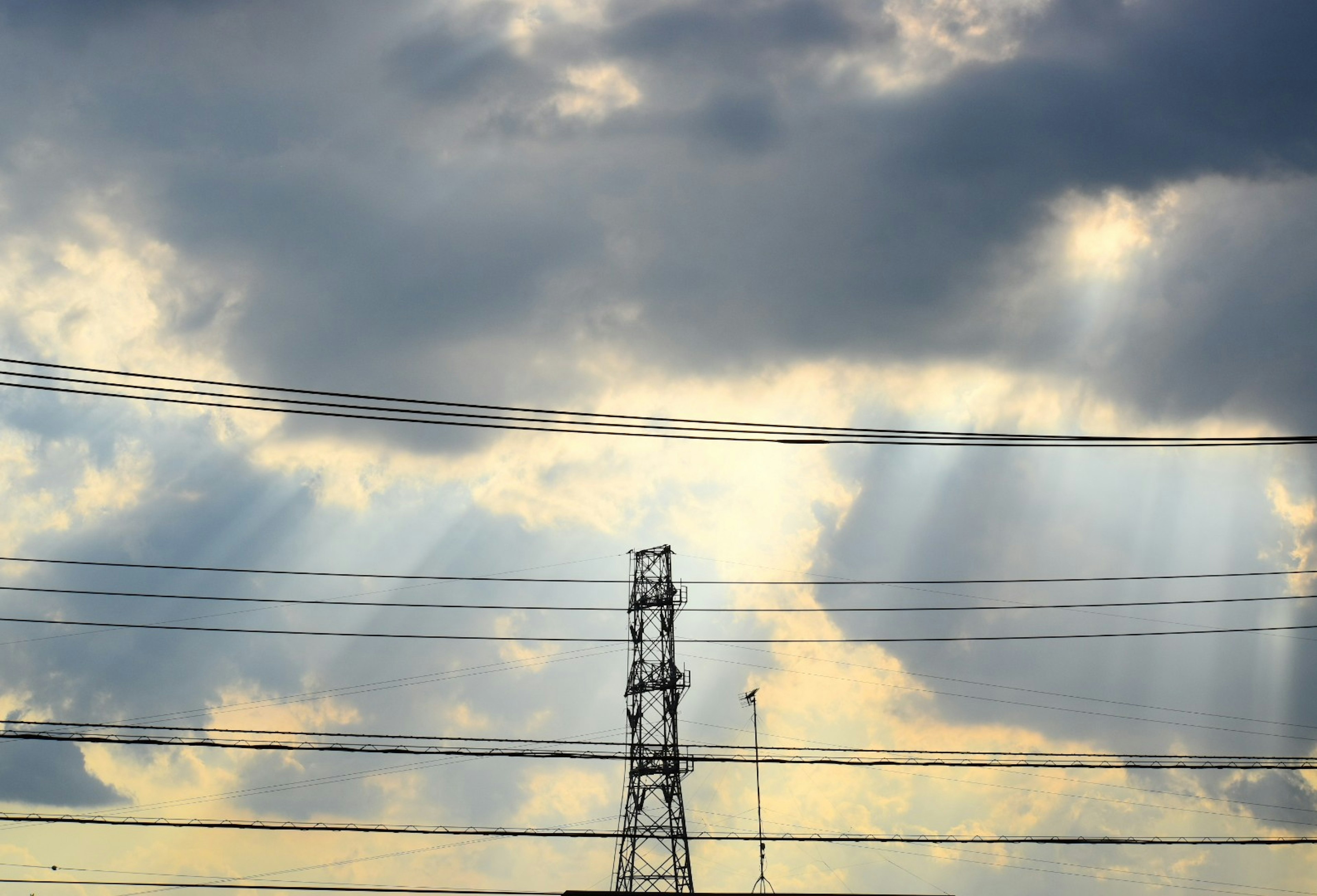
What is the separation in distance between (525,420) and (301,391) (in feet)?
15.9

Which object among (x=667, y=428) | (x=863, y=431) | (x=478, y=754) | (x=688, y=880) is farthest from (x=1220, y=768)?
(x=688, y=880)

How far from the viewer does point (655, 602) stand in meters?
52.5

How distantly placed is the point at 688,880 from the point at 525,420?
28.2m

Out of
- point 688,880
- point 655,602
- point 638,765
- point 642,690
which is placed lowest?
point 688,880

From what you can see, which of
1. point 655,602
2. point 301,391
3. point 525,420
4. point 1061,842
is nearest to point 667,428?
point 525,420

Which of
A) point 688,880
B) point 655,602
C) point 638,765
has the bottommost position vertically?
point 688,880

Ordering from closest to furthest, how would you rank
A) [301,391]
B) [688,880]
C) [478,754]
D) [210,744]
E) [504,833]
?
1. [301,391]
2. [210,744]
3. [478,754]
4. [504,833]
5. [688,880]

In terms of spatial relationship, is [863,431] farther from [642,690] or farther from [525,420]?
[642,690]

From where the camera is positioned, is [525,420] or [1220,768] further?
[1220,768]

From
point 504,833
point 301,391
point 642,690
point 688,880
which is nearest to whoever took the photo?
point 301,391

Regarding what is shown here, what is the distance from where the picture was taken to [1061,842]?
106ft

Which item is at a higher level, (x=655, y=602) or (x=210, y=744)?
(x=655, y=602)

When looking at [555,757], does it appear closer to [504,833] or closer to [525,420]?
[504,833]

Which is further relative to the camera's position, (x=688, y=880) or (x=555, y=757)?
(x=688, y=880)
